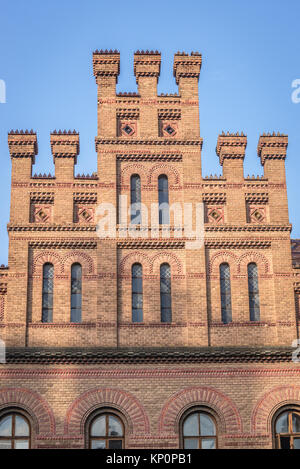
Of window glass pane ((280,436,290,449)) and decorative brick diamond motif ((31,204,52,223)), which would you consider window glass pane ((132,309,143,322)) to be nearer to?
decorative brick diamond motif ((31,204,52,223))

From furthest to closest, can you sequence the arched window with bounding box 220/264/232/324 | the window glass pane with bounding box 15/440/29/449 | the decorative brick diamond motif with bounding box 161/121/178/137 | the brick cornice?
1. the decorative brick diamond motif with bounding box 161/121/178/137
2. the brick cornice
3. the arched window with bounding box 220/264/232/324
4. the window glass pane with bounding box 15/440/29/449

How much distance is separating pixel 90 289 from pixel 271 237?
18.9 ft

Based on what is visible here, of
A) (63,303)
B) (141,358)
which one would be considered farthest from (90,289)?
(141,358)

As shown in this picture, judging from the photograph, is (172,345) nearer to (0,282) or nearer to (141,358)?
(141,358)

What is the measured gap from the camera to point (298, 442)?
2377cm

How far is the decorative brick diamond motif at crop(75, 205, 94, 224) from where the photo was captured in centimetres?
2588

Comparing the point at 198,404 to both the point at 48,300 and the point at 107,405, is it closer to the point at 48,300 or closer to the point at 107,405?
the point at 107,405

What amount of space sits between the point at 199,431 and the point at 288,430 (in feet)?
8.28

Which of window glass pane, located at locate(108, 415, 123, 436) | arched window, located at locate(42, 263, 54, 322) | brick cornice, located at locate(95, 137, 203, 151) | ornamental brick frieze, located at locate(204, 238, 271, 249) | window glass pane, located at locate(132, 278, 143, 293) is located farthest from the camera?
brick cornice, located at locate(95, 137, 203, 151)

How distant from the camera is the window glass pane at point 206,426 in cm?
2380

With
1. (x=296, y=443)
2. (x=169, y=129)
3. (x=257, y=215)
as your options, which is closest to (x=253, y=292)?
(x=257, y=215)

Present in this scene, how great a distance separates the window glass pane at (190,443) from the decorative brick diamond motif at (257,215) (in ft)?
22.8

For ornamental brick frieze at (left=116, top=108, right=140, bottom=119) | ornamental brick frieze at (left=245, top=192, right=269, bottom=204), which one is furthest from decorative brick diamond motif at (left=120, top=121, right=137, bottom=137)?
ornamental brick frieze at (left=245, top=192, right=269, bottom=204)

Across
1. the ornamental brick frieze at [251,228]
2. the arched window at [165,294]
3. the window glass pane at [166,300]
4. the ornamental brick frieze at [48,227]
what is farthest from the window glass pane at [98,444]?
the ornamental brick frieze at [251,228]
